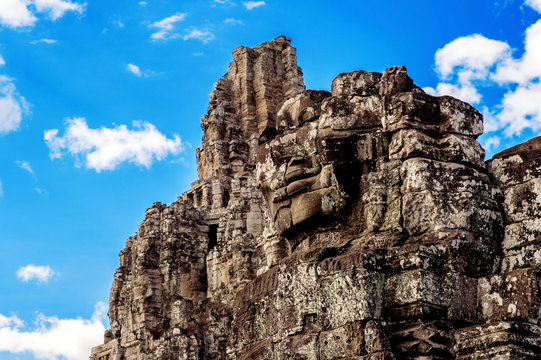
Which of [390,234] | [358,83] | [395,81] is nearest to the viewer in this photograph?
[390,234]

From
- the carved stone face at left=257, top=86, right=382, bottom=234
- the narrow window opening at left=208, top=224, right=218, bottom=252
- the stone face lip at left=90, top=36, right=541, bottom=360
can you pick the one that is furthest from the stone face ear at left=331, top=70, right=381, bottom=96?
the narrow window opening at left=208, top=224, right=218, bottom=252

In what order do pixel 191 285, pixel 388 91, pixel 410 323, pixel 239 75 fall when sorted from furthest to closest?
pixel 239 75, pixel 191 285, pixel 388 91, pixel 410 323

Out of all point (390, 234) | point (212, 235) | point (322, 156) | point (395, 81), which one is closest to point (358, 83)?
point (395, 81)

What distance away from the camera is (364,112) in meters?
9.24

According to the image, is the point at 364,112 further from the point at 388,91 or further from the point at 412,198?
the point at 412,198

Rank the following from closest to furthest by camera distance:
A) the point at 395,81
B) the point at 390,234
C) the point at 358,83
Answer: the point at 390,234
the point at 395,81
the point at 358,83

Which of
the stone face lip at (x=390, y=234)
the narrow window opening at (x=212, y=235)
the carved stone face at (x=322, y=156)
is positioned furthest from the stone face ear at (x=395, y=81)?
the narrow window opening at (x=212, y=235)

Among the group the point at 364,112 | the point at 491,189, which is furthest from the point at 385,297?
the point at 364,112

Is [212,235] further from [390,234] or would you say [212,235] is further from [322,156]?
[390,234]

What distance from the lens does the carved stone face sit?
908 cm

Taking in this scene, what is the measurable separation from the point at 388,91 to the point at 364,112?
353mm

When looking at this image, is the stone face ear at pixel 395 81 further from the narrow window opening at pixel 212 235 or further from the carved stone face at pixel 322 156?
the narrow window opening at pixel 212 235

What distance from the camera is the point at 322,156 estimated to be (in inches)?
363

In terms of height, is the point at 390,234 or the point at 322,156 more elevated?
the point at 322,156
